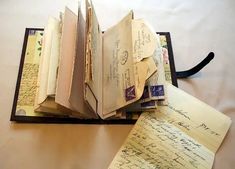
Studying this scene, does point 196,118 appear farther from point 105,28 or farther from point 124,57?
point 105,28

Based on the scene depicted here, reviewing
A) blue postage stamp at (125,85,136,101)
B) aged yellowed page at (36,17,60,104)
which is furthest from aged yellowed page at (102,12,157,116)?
aged yellowed page at (36,17,60,104)

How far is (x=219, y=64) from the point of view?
742mm

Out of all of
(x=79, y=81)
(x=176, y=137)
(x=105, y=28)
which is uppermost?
(x=105, y=28)

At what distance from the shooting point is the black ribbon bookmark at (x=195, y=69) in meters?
0.71

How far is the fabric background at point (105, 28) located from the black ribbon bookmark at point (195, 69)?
14mm

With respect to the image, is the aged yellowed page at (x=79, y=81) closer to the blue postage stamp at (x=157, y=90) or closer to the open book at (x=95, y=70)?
the open book at (x=95, y=70)

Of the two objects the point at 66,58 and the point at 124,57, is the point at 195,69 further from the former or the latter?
the point at 66,58

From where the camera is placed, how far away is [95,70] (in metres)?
0.59

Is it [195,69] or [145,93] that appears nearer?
[145,93]

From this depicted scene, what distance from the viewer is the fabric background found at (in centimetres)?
57

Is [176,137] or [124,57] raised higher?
[124,57]

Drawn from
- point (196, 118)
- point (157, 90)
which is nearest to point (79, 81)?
point (157, 90)

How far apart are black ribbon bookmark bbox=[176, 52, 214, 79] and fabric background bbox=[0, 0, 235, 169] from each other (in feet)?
0.05

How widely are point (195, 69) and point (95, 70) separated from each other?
0.27 meters
